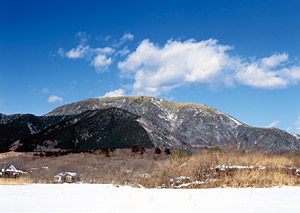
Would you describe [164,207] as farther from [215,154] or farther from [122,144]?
[122,144]

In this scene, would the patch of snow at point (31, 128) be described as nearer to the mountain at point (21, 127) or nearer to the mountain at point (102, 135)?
the mountain at point (21, 127)

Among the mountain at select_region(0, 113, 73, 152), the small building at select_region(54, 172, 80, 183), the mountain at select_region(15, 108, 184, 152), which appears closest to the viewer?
the small building at select_region(54, 172, 80, 183)

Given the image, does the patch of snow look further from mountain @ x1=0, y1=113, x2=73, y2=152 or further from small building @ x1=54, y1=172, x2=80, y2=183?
small building @ x1=54, y1=172, x2=80, y2=183

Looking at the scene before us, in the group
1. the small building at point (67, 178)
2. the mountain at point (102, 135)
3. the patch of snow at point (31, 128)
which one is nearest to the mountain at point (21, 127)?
the patch of snow at point (31, 128)

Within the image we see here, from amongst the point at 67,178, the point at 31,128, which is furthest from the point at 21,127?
the point at 67,178

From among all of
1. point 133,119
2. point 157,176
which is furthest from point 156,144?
point 157,176

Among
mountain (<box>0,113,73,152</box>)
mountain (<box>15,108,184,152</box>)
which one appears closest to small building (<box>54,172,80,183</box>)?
mountain (<box>15,108,184,152</box>)

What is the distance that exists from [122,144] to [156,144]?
1145 centimetres

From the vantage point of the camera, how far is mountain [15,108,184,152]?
306ft

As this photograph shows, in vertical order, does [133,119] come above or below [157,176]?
above

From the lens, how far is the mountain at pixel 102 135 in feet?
306

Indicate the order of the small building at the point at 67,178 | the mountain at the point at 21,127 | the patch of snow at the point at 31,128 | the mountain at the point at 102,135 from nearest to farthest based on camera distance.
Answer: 1. the small building at the point at 67,178
2. the mountain at the point at 102,135
3. the mountain at the point at 21,127
4. the patch of snow at the point at 31,128

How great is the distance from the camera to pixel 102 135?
343 ft

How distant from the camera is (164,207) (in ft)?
17.4
